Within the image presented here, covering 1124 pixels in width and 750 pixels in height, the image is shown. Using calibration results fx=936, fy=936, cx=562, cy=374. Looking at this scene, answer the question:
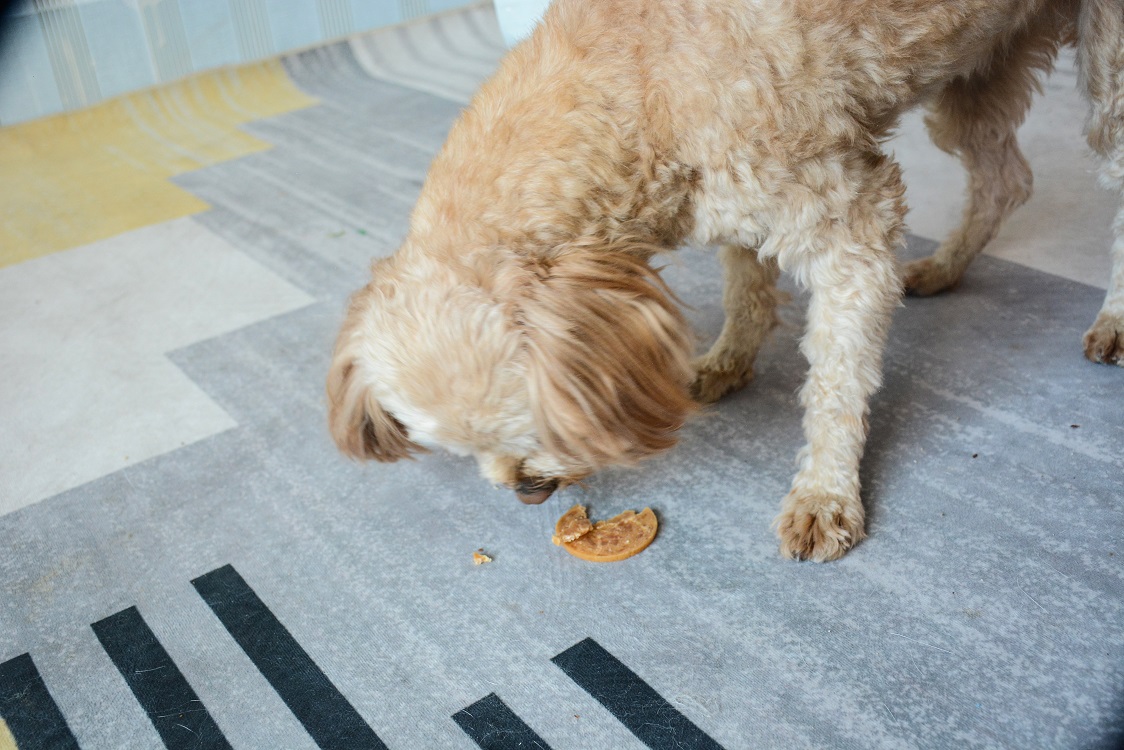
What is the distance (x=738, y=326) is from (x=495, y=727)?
110 centimetres

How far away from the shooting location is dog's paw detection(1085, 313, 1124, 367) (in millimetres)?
2166

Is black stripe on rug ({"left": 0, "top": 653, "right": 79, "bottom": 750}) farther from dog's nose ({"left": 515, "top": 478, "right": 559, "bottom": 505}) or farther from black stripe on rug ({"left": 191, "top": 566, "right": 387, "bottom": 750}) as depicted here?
dog's nose ({"left": 515, "top": 478, "right": 559, "bottom": 505})

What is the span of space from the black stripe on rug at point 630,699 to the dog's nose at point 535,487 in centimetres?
27

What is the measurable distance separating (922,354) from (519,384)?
130cm

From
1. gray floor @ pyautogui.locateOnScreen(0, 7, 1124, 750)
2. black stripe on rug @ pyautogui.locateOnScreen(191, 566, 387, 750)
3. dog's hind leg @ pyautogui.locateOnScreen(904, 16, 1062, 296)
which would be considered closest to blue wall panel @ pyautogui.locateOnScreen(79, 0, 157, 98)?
gray floor @ pyautogui.locateOnScreen(0, 7, 1124, 750)

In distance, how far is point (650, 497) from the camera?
1982 millimetres

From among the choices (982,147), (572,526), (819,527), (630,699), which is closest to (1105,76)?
(982,147)

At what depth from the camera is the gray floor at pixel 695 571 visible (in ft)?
4.94

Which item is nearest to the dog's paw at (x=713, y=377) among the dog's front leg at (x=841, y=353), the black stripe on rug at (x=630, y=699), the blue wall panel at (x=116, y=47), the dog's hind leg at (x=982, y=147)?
the dog's front leg at (x=841, y=353)

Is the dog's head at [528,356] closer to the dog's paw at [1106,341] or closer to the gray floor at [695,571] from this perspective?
the gray floor at [695,571]

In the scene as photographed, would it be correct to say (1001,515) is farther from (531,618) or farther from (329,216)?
(329,216)

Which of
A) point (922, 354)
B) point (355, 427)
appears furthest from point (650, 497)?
point (922, 354)

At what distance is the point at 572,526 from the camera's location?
6.21 feet

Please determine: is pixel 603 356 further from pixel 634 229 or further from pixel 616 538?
pixel 616 538
